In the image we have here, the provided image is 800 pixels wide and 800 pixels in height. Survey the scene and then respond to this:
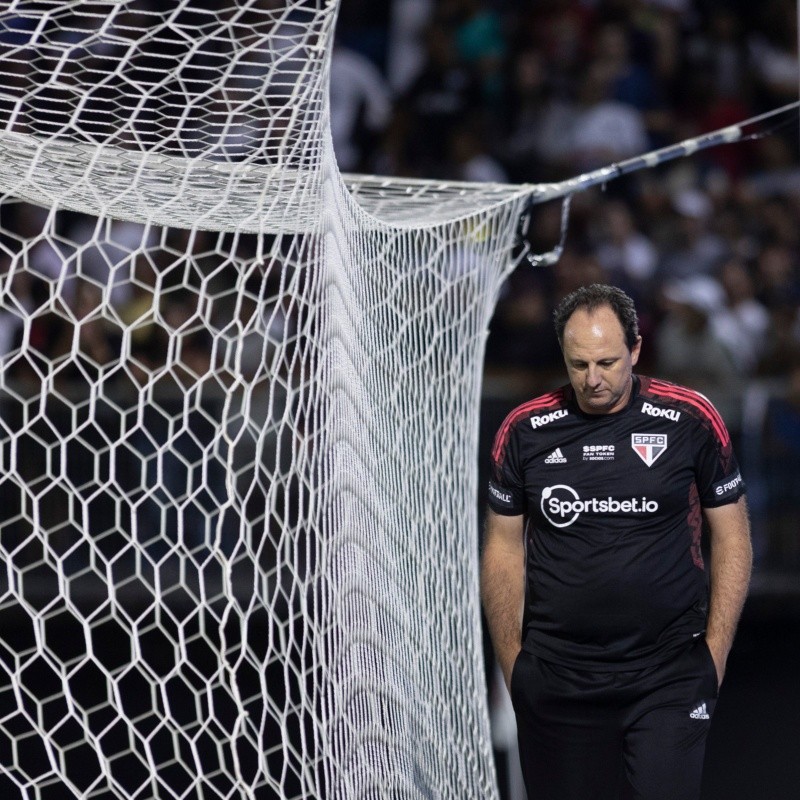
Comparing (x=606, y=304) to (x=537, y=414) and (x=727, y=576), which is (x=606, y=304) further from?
(x=727, y=576)

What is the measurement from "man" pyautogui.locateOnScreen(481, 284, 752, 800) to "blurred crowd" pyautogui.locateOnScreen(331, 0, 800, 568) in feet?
11.0

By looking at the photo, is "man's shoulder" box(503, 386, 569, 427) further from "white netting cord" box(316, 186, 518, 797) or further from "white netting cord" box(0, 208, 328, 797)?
"white netting cord" box(0, 208, 328, 797)

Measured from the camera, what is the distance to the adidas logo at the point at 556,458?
3.03m

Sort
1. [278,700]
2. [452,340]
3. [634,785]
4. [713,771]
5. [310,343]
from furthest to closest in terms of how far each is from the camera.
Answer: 1. [278,700]
2. [713,771]
3. [452,340]
4. [310,343]
5. [634,785]

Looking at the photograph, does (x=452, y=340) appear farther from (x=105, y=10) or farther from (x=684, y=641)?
(x=105, y=10)

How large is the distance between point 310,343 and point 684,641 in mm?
1192

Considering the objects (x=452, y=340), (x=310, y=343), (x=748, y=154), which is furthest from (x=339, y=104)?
(x=310, y=343)

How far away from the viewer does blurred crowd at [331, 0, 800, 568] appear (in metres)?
6.72

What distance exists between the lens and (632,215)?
7.84 m

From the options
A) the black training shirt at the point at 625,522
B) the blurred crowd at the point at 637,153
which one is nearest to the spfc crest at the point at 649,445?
the black training shirt at the point at 625,522

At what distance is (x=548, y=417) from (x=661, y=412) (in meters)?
0.26

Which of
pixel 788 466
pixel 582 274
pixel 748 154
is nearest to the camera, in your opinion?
pixel 788 466

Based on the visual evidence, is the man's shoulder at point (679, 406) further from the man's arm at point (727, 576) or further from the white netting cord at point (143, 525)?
the white netting cord at point (143, 525)

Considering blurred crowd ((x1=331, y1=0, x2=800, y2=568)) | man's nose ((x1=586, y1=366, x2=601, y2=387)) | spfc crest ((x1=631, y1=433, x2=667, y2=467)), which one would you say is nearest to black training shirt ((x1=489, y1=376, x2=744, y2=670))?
spfc crest ((x1=631, y1=433, x2=667, y2=467))
